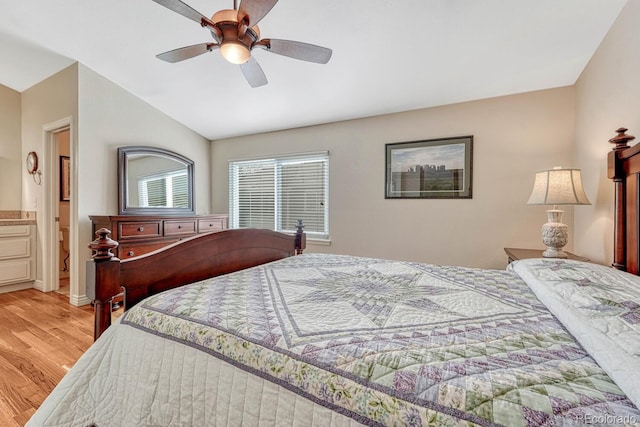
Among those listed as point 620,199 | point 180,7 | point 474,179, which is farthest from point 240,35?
point 474,179

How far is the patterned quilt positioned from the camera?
0.57 m

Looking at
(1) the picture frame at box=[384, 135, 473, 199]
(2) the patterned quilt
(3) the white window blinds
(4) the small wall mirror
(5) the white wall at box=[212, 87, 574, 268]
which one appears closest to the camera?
(2) the patterned quilt

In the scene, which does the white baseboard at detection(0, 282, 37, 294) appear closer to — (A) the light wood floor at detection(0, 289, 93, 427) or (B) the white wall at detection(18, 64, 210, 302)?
(A) the light wood floor at detection(0, 289, 93, 427)

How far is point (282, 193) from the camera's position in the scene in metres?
4.17

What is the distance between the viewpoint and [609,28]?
1984mm

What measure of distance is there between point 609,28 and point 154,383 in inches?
126

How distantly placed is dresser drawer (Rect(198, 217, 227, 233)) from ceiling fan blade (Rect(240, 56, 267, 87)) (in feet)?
7.45

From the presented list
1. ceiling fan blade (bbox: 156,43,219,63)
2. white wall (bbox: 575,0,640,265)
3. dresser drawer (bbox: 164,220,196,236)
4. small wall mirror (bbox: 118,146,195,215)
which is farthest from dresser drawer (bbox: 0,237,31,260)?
white wall (bbox: 575,0,640,265)

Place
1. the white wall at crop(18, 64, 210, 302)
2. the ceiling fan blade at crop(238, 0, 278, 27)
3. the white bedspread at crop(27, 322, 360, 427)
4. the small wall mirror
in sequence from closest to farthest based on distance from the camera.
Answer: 1. the white bedspread at crop(27, 322, 360, 427)
2. the ceiling fan blade at crop(238, 0, 278, 27)
3. the white wall at crop(18, 64, 210, 302)
4. the small wall mirror

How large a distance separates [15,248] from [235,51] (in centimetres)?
397

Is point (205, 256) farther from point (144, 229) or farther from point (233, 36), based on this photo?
point (144, 229)

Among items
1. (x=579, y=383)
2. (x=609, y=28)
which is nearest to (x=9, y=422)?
(x=579, y=383)

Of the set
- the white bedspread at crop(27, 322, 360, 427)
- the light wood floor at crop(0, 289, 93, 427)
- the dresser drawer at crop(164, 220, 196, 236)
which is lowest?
the light wood floor at crop(0, 289, 93, 427)

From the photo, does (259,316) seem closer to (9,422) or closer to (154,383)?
(154,383)
